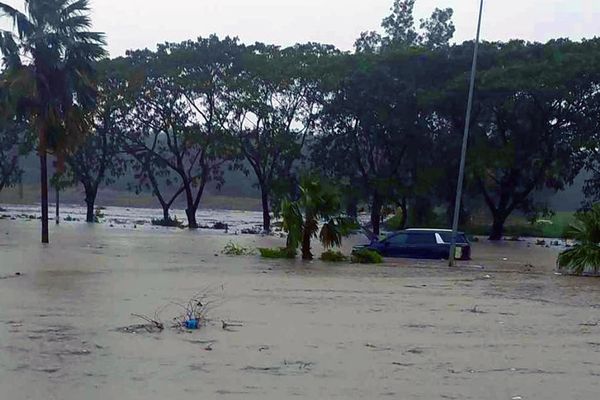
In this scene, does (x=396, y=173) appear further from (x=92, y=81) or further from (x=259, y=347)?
(x=259, y=347)

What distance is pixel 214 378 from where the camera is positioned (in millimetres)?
10414

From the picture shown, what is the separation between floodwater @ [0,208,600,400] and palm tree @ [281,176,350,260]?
3.93m

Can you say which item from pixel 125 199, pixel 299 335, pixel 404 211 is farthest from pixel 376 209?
pixel 125 199

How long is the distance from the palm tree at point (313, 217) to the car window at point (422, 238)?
3.15 metres

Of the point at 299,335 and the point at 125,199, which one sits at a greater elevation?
the point at 125,199

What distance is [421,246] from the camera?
1312 inches

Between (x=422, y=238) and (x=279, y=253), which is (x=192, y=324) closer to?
(x=279, y=253)

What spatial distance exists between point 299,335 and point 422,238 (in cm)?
2014

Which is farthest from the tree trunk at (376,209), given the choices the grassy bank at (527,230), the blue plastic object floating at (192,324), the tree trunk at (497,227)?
the blue plastic object floating at (192,324)

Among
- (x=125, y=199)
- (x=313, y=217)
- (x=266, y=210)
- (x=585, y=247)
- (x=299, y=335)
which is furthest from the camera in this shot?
(x=125, y=199)

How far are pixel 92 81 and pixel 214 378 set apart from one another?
2835cm

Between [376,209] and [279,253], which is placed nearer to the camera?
[279,253]

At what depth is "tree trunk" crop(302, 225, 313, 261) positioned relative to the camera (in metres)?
31.4

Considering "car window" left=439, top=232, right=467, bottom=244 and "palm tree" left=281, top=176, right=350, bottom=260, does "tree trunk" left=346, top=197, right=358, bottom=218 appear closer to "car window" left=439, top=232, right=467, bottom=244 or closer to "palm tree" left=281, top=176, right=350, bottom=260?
"car window" left=439, top=232, right=467, bottom=244
